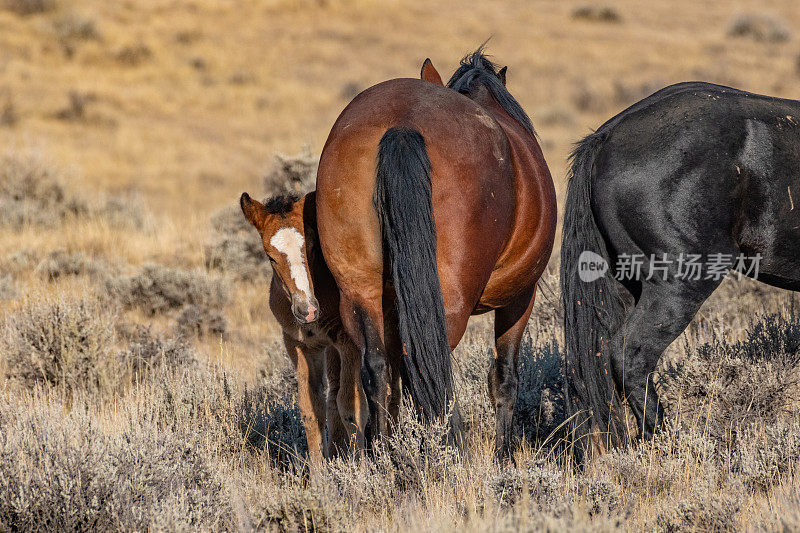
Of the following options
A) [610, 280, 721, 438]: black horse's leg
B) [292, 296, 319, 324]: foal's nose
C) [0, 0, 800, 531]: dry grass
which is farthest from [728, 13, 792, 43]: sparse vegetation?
[292, 296, 319, 324]: foal's nose

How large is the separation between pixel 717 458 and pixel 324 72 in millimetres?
22741

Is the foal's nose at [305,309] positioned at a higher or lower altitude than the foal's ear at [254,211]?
lower

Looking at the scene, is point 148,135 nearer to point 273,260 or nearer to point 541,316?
point 541,316

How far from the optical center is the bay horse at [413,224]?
311 centimetres

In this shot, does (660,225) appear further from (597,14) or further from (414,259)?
(597,14)

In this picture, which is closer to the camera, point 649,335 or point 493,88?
point 649,335

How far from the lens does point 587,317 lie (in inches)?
165

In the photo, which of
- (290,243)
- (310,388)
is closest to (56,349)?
(310,388)

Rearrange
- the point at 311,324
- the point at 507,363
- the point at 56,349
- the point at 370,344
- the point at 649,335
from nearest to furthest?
1. the point at 370,344
2. the point at 311,324
3. the point at 649,335
4. the point at 507,363
5. the point at 56,349

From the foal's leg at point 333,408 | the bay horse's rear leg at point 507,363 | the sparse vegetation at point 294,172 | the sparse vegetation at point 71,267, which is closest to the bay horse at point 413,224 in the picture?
the bay horse's rear leg at point 507,363

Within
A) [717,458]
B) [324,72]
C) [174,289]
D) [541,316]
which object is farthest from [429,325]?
[324,72]

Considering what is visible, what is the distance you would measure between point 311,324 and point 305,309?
411 millimetres

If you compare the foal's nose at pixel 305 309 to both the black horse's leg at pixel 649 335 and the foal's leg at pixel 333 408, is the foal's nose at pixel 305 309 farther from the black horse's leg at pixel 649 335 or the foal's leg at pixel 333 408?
the black horse's leg at pixel 649 335

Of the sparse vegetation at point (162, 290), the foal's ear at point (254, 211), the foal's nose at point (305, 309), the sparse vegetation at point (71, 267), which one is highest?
the foal's ear at point (254, 211)
